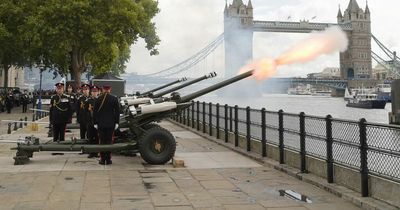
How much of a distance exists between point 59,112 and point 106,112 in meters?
2.47

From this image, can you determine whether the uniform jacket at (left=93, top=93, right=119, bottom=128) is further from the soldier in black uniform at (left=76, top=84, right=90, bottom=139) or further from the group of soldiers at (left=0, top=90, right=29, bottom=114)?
the group of soldiers at (left=0, top=90, right=29, bottom=114)

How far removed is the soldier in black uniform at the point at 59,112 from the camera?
1213cm

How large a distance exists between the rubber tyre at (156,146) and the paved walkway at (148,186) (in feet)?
0.65

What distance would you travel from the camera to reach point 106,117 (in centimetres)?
1027

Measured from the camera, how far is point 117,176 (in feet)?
29.8

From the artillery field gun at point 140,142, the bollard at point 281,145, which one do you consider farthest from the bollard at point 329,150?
the artillery field gun at point 140,142

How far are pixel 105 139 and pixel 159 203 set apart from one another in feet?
12.9

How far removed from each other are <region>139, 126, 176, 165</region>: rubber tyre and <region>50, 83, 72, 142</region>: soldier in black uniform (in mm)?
2894

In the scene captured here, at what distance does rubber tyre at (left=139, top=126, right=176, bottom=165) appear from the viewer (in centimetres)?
1036

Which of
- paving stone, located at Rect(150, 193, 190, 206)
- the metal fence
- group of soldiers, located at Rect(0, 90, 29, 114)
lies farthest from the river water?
paving stone, located at Rect(150, 193, 190, 206)

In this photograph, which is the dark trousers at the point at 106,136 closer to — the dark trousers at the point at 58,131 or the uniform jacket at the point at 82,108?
the uniform jacket at the point at 82,108

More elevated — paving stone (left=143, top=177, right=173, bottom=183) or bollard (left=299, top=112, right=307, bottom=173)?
bollard (left=299, top=112, right=307, bottom=173)

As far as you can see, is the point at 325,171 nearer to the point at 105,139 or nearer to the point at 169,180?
the point at 169,180

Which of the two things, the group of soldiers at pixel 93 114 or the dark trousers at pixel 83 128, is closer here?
the group of soldiers at pixel 93 114
